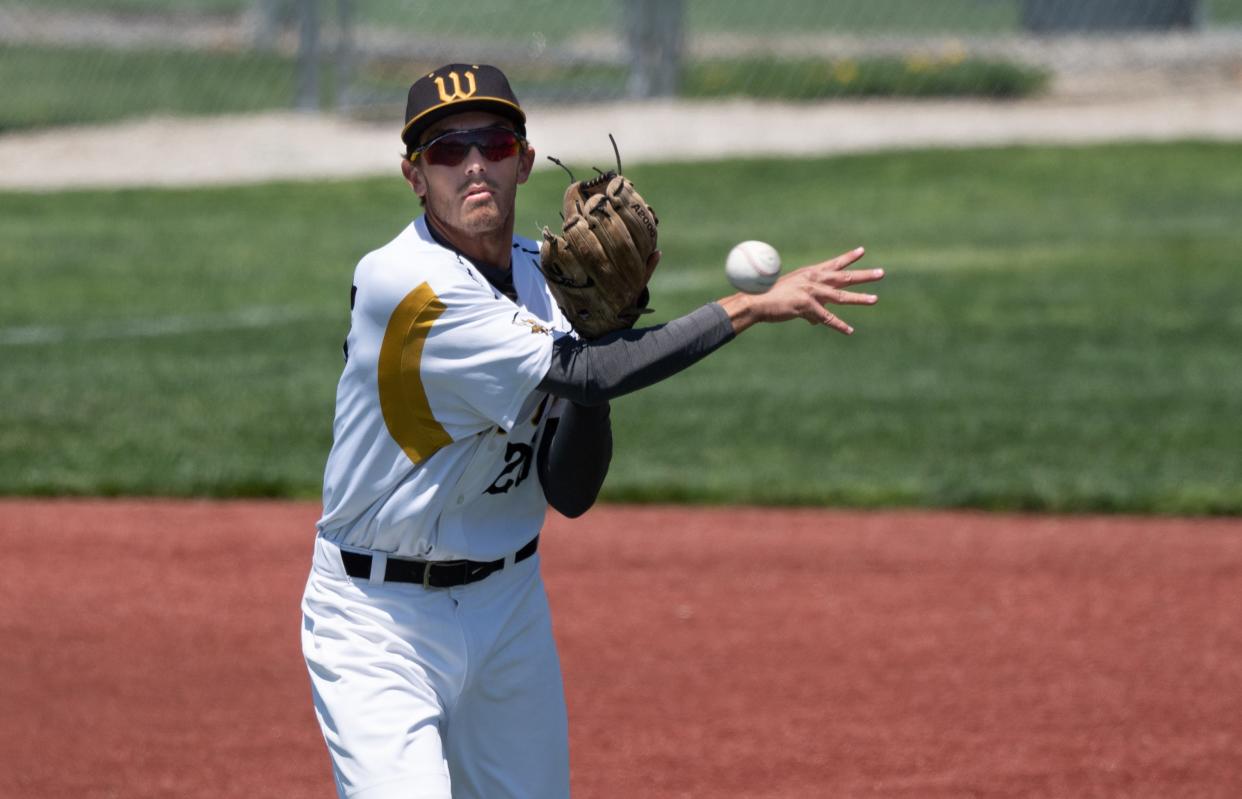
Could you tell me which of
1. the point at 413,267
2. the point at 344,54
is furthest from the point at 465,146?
the point at 344,54

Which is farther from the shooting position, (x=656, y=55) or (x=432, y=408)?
(x=656, y=55)

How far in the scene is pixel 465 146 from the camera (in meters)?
3.75

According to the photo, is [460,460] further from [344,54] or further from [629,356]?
[344,54]

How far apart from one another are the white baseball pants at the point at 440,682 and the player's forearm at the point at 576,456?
18 cm

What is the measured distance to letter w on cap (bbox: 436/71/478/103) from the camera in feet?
12.3

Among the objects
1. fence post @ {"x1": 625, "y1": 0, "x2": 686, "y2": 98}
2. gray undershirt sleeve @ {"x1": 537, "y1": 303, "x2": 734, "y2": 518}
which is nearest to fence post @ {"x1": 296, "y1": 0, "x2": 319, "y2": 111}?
fence post @ {"x1": 625, "y1": 0, "x2": 686, "y2": 98}

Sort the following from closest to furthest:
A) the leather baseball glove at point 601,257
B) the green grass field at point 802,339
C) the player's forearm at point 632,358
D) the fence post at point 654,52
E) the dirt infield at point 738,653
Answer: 1. the player's forearm at point 632,358
2. the leather baseball glove at point 601,257
3. the dirt infield at point 738,653
4. the green grass field at point 802,339
5. the fence post at point 654,52

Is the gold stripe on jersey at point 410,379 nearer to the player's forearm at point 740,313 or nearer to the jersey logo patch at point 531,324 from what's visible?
the jersey logo patch at point 531,324

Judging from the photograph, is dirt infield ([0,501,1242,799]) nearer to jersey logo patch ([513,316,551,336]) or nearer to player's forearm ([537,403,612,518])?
player's forearm ([537,403,612,518])

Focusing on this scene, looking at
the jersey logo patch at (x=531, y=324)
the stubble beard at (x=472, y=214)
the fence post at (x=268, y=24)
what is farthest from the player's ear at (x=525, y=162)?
the fence post at (x=268, y=24)

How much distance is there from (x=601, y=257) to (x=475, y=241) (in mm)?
291

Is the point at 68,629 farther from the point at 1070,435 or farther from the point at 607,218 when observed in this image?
the point at 1070,435

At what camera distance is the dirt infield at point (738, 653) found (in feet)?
18.7

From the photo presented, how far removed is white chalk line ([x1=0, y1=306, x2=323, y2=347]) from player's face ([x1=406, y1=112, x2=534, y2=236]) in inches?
368
